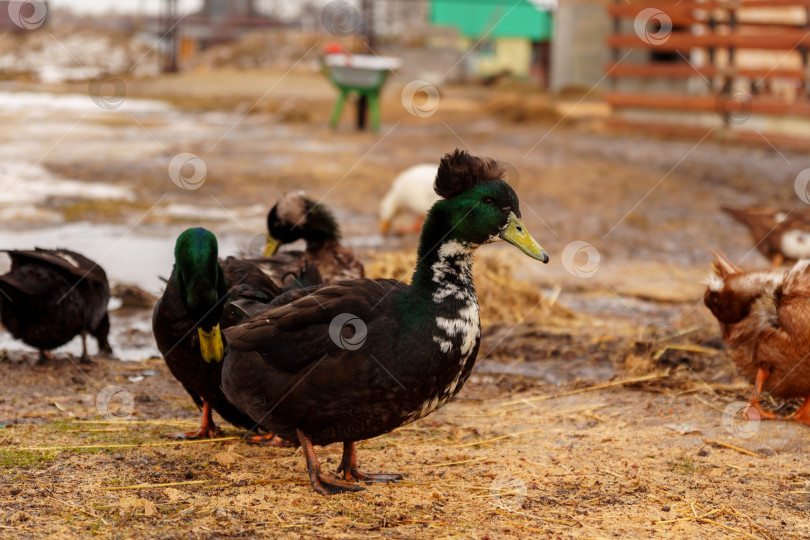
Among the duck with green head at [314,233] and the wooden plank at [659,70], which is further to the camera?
the wooden plank at [659,70]

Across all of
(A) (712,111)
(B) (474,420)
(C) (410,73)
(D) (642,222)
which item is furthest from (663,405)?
(C) (410,73)

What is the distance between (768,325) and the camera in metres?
4.91

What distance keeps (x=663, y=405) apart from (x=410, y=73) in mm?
27434

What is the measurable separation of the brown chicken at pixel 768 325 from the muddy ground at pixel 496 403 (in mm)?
222

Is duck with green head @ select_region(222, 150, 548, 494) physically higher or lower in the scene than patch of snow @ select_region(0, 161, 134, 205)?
higher

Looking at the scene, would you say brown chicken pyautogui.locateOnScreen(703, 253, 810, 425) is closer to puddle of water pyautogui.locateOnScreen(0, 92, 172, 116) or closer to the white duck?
the white duck

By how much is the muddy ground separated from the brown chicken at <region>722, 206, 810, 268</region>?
2.09ft

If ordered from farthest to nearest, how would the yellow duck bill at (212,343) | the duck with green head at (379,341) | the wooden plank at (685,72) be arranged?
the wooden plank at (685,72), the yellow duck bill at (212,343), the duck with green head at (379,341)

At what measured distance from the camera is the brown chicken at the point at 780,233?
24.3ft

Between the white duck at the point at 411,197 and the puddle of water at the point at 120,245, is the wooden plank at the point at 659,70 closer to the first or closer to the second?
the white duck at the point at 411,197

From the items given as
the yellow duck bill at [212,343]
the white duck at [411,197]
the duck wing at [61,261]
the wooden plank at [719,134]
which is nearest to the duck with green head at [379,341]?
the yellow duck bill at [212,343]

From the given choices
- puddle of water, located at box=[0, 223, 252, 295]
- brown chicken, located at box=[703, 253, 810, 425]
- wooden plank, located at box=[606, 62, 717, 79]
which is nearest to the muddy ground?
puddle of water, located at box=[0, 223, 252, 295]

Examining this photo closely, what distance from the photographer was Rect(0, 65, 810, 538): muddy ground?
3.55m

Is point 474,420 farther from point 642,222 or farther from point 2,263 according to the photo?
point 642,222
